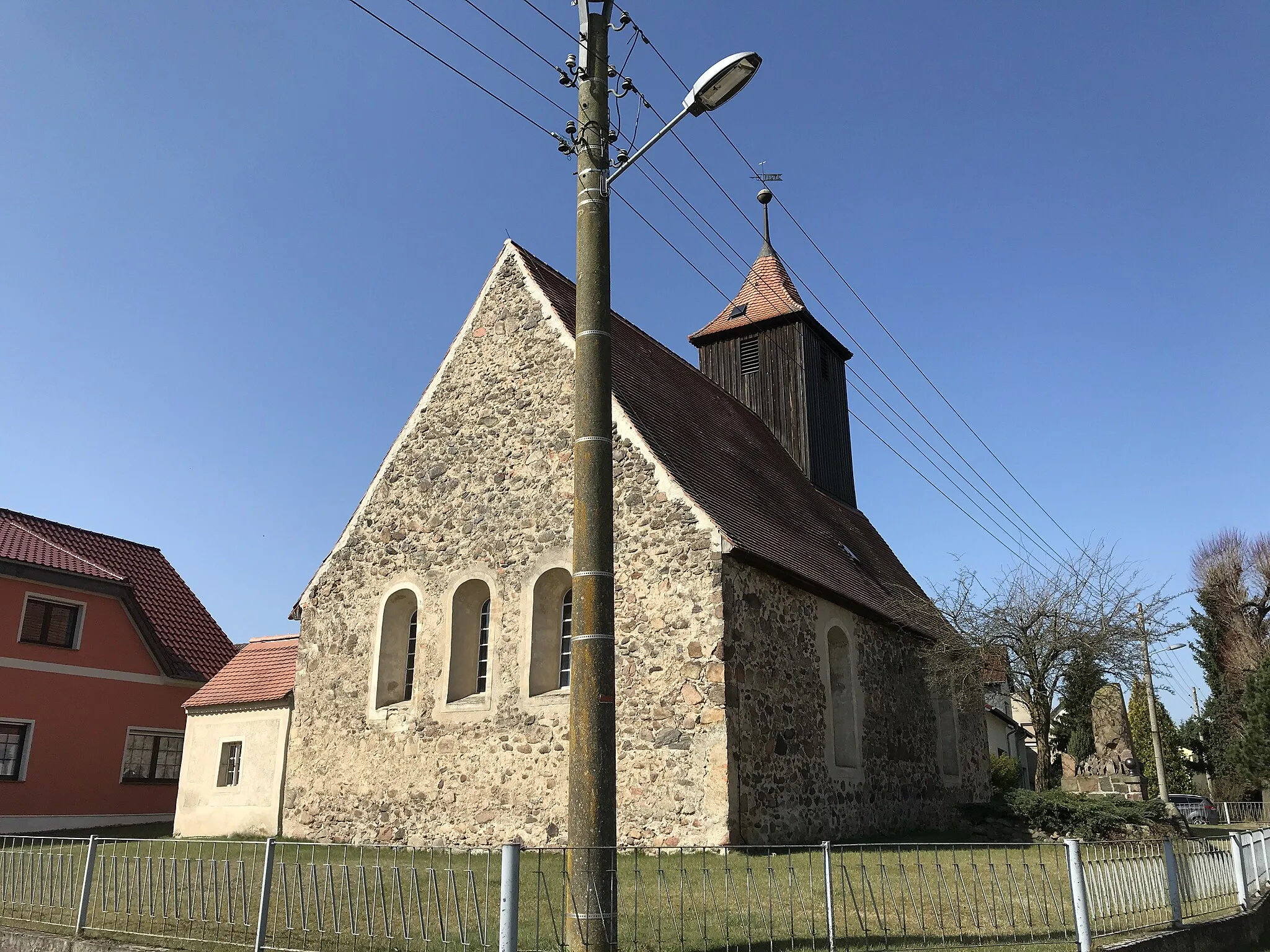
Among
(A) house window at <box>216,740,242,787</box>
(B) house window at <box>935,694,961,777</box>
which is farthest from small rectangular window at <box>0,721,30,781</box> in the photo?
(B) house window at <box>935,694,961,777</box>

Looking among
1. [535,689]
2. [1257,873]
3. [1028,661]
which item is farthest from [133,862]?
[1028,661]

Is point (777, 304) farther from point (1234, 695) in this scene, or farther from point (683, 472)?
point (1234, 695)

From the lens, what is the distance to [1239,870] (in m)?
9.67

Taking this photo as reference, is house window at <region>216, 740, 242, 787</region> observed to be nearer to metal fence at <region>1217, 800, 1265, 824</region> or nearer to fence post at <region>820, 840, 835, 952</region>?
fence post at <region>820, 840, 835, 952</region>

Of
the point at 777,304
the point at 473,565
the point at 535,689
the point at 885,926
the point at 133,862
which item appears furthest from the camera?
the point at 777,304

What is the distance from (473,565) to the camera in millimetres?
14039

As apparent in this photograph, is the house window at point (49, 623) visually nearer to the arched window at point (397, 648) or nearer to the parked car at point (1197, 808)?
the arched window at point (397, 648)

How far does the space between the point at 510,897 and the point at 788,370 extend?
17201 mm

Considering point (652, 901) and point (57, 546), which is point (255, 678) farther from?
point (652, 901)

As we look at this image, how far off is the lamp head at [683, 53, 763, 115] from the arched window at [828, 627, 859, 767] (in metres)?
9.75

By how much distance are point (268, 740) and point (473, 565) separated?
5258mm

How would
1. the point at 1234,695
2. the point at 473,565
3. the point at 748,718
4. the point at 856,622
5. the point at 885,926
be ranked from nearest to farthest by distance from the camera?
the point at 885,926, the point at 748,718, the point at 473,565, the point at 856,622, the point at 1234,695

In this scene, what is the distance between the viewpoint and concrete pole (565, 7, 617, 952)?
588 cm

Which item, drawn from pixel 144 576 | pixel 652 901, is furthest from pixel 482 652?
pixel 144 576
